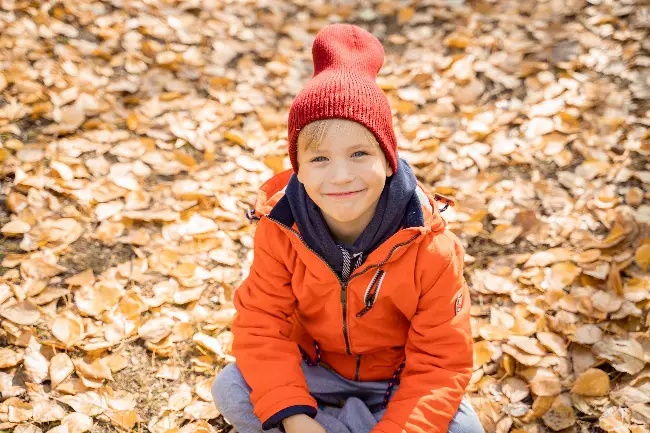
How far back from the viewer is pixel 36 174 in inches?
108

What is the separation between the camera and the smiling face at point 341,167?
155 centimetres

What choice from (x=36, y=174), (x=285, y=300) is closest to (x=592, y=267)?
(x=285, y=300)

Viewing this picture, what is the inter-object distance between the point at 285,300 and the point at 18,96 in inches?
83.1

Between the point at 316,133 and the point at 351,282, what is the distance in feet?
1.46

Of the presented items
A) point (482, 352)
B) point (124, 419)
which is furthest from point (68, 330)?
point (482, 352)

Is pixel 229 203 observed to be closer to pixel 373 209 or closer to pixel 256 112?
pixel 256 112

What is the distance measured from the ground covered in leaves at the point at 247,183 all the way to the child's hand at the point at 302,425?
0.44 metres

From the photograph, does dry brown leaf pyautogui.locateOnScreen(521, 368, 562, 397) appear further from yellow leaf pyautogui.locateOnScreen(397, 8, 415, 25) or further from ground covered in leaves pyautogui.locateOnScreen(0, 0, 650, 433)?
yellow leaf pyautogui.locateOnScreen(397, 8, 415, 25)

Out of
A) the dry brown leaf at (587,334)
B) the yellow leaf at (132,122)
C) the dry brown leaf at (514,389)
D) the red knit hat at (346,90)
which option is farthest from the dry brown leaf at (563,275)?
the yellow leaf at (132,122)

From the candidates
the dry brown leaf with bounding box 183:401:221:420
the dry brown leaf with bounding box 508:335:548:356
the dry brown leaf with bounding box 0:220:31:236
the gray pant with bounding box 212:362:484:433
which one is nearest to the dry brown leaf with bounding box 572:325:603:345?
the dry brown leaf with bounding box 508:335:548:356

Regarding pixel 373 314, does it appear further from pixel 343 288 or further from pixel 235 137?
pixel 235 137

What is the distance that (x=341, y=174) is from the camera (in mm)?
1553

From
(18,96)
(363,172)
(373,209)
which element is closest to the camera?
(363,172)

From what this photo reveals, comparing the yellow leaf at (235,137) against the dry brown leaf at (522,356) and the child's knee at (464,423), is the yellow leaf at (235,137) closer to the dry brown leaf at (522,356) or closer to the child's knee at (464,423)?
the dry brown leaf at (522,356)
